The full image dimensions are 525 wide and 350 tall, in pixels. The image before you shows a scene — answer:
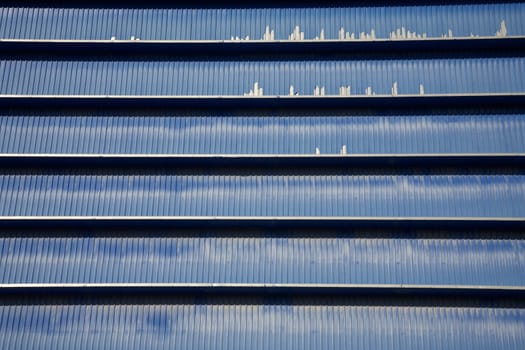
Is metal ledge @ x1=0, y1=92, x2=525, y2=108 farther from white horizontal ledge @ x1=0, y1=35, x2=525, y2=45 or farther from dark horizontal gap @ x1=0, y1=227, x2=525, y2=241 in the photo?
dark horizontal gap @ x1=0, y1=227, x2=525, y2=241

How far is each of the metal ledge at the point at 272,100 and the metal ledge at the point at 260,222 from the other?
431 cm

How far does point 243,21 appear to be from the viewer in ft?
73.4

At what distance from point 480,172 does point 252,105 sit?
27.7 ft

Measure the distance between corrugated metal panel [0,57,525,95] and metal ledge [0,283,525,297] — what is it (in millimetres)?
6988

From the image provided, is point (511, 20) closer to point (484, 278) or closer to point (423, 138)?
point (423, 138)

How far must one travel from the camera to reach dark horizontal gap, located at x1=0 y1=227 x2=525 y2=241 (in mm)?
19906

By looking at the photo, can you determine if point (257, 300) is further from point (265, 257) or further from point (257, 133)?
point (257, 133)

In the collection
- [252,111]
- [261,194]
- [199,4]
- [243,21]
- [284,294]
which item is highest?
[199,4]

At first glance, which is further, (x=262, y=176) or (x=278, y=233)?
(x=262, y=176)

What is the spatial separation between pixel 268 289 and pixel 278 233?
79.0 inches

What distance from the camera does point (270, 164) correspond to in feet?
68.1

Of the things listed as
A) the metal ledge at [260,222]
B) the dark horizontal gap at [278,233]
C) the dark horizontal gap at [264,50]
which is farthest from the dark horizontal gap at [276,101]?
the dark horizontal gap at [278,233]

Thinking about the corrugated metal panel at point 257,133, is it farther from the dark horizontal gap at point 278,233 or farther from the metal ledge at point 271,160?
the dark horizontal gap at point 278,233

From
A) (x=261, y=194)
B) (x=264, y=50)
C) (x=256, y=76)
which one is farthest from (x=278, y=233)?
(x=264, y=50)
